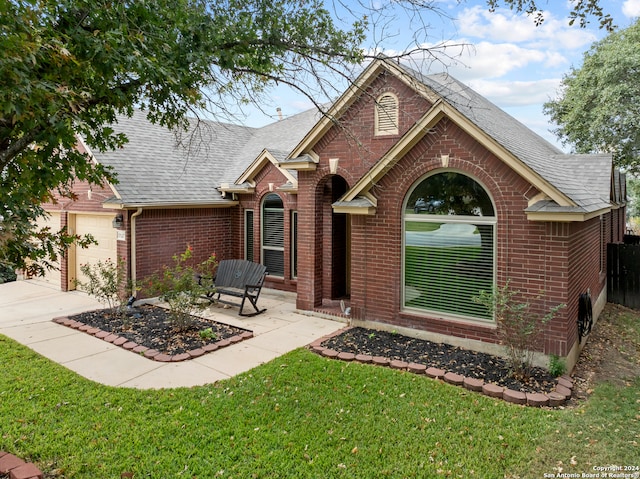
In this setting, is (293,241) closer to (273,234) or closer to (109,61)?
(273,234)

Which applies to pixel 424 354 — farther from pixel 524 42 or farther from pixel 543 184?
pixel 524 42

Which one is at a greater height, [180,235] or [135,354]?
[180,235]

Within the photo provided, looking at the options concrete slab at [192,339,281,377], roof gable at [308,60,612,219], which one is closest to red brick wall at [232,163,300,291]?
roof gable at [308,60,612,219]

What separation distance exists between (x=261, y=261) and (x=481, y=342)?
7.69 meters

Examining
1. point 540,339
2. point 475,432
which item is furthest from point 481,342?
point 475,432

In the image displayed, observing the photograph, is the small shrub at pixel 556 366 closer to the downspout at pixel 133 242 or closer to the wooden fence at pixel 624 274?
the wooden fence at pixel 624 274

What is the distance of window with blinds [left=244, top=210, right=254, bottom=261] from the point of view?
1388 centimetres

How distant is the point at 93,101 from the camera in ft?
13.7

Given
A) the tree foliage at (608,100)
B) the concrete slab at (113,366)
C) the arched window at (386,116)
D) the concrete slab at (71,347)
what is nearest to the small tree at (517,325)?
the arched window at (386,116)

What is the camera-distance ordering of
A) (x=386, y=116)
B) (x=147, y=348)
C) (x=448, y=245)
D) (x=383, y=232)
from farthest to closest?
(x=386, y=116)
(x=383, y=232)
(x=448, y=245)
(x=147, y=348)

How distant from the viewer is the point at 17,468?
4145mm

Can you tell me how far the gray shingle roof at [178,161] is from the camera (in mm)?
11602

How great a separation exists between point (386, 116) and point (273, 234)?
5.63m

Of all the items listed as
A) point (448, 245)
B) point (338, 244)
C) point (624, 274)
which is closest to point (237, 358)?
point (448, 245)
